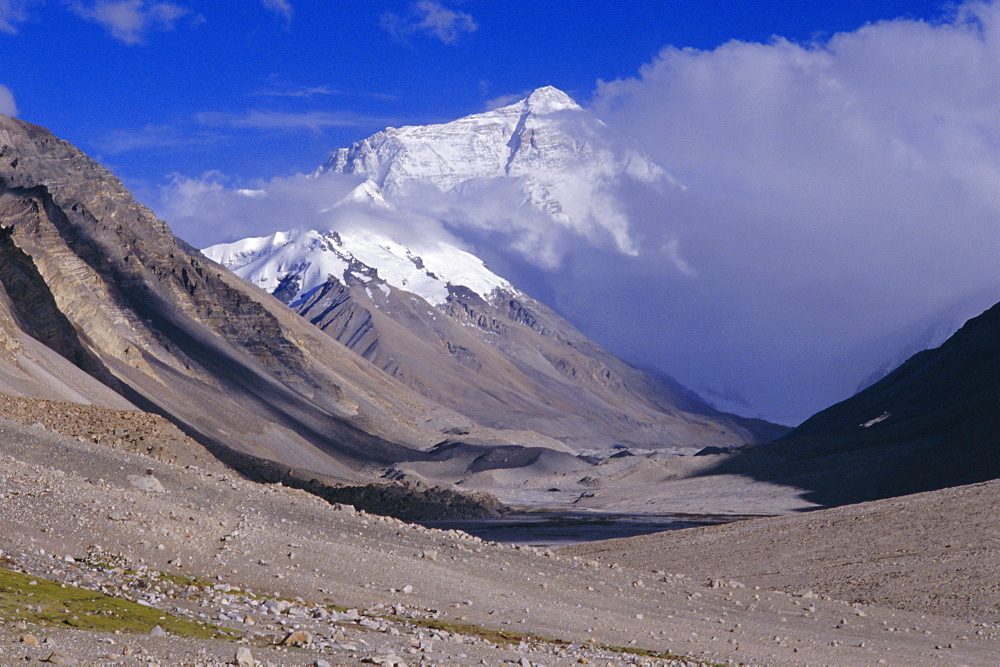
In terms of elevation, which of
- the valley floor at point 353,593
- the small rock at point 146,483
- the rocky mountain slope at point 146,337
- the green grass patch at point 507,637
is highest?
the rocky mountain slope at point 146,337

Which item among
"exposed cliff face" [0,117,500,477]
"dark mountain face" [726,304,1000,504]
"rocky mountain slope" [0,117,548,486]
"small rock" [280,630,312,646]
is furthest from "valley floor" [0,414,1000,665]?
"exposed cliff face" [0,117,500,477]

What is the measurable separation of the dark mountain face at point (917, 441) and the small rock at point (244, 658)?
68.2 m

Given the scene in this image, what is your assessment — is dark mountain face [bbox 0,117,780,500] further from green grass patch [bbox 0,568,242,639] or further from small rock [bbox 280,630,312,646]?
small rock [bbox 280,630,312,646]

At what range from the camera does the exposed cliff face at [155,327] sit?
294ft

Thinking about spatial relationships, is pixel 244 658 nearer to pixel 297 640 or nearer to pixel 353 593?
pixel 297 640

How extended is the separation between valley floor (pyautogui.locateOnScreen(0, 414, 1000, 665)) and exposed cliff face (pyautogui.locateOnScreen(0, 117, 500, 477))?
47.6m

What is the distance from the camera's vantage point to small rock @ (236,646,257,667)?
1328cm

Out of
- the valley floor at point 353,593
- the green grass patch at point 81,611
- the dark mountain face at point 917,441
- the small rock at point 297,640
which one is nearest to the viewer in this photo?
the green grass patch at point 81,611

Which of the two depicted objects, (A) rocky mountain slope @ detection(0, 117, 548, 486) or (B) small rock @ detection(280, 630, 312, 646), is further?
(A) rocky mountain slope @ detection(0, 117, 548, 486)

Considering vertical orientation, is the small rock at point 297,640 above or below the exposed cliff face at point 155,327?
below

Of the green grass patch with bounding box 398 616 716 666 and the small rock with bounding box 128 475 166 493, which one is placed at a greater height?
the small rock with bounding box 128 475 166 493

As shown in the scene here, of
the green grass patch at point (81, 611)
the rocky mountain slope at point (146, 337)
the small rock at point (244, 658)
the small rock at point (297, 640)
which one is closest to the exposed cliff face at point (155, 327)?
the rocky mountain slope at point (146, 337)

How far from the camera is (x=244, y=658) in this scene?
13.3m

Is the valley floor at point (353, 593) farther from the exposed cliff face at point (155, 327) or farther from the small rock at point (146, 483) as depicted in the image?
the exposed cliff face at point (155, 327)
